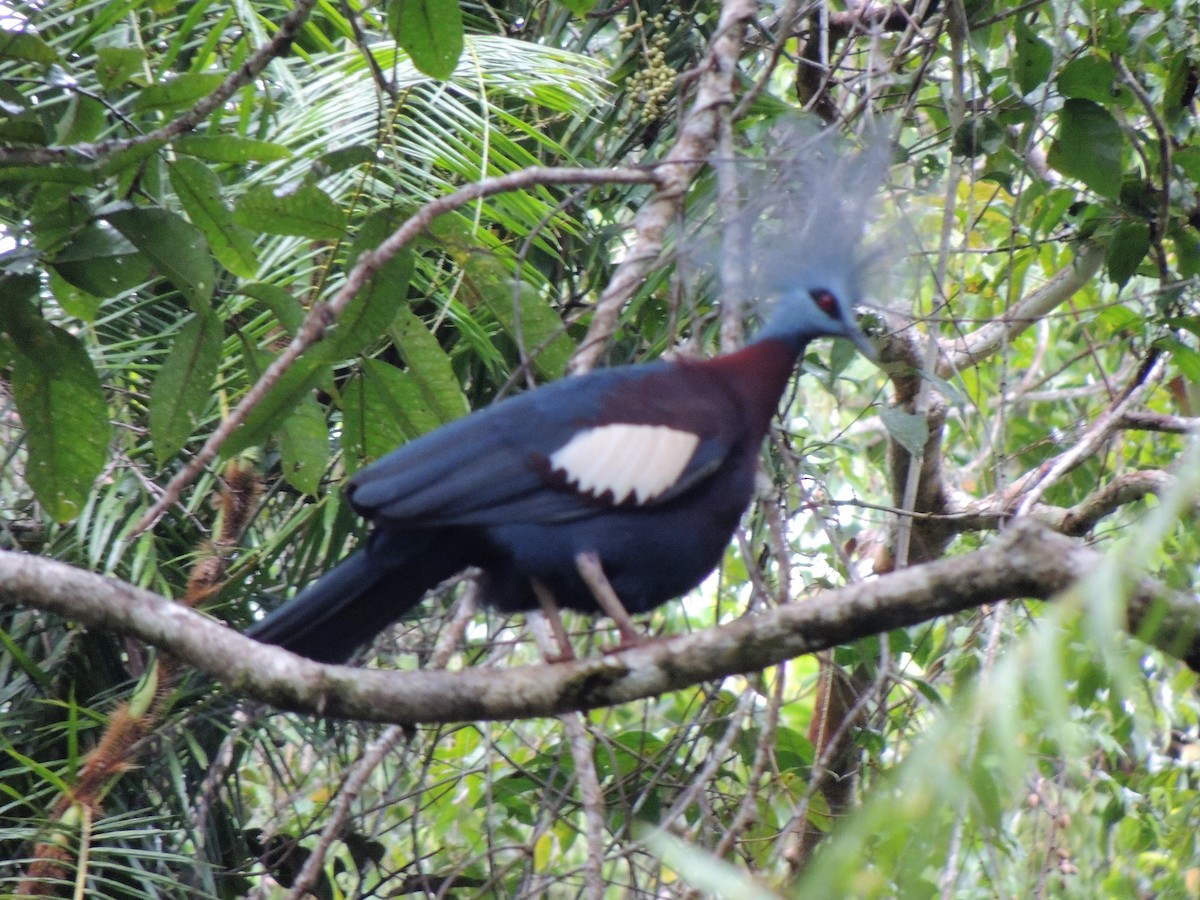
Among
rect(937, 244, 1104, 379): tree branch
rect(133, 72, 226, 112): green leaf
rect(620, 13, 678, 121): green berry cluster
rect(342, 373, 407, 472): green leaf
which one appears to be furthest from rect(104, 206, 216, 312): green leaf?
rect(937, 244, 1104, 379): tree branch

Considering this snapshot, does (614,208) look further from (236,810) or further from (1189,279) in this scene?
(236,810)

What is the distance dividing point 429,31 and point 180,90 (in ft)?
1.75

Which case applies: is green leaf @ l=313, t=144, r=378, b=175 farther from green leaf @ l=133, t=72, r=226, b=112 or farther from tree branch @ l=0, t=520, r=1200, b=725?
tree branch @ l=0, t=520, r=1200, b=725

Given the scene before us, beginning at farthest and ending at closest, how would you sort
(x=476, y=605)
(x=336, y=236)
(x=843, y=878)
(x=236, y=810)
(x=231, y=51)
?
(x=231, y=51), (x=236, y=810), (x=476, y=605), (x=336, y=236), (x=843, y=878)

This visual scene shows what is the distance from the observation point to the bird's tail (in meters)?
2.54

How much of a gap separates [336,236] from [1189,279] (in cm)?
238

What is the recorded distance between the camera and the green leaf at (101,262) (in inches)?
98.0

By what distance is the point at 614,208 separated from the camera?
3863 millimetres

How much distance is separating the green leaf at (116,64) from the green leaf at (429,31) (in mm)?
514

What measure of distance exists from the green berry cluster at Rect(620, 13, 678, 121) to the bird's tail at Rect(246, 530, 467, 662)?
1.57 metres

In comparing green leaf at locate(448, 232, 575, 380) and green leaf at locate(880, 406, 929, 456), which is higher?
green leaf at locate(448, 232, 575, 380)

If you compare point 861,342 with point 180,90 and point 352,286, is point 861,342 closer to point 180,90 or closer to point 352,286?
point 352,286

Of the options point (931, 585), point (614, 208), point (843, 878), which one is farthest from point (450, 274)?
point (843, 878)

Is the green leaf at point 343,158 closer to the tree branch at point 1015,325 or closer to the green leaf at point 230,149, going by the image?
the green leaf at point 230,149
